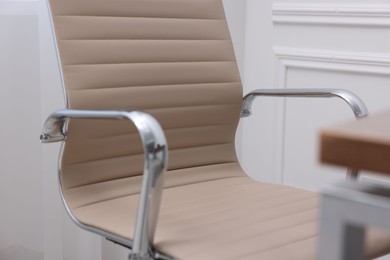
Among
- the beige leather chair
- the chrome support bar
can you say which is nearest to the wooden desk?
the beige leather chair

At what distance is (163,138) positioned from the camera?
972 mm

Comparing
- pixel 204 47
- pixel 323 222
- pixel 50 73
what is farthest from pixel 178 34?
pixel 323 222

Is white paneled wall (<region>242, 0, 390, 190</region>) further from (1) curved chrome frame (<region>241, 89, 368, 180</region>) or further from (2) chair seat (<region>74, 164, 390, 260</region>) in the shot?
(2) chair seat (<region>74, 164, 390, 260</region>)

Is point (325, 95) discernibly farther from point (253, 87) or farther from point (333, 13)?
point (253, 87)

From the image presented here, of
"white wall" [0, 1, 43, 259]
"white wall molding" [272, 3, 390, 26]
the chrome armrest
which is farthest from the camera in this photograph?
"white wall molding" [272, 3, 390, 26]

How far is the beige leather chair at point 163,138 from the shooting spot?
1.01 meters

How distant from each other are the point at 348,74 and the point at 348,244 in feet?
4.45

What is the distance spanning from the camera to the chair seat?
1.00 metres

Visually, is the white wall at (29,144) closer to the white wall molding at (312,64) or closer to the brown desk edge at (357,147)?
the white wall molding at (312,64)

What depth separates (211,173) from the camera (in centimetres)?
145

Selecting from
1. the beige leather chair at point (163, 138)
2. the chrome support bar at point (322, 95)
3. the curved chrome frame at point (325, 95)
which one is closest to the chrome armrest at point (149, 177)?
the beige leather chair at point (163, 138)

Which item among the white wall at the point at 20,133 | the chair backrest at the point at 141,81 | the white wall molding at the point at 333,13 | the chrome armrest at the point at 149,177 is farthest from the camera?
the white wall molding at the point at 333,13

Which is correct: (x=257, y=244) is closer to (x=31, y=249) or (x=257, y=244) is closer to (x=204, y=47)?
(x=204, y=47)

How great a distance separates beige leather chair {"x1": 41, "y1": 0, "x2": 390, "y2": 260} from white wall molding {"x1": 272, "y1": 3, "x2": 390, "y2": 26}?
542 mm
